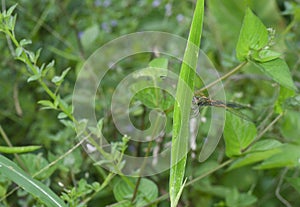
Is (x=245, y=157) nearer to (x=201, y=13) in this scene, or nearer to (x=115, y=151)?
(x=115, y=151)

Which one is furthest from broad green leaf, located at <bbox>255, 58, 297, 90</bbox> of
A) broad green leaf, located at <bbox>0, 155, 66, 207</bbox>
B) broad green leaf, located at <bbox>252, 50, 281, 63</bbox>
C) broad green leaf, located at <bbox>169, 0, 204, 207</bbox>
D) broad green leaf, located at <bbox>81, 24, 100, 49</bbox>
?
broad green leaf, located at <bbox>81, 24, 100, 49</bbox>

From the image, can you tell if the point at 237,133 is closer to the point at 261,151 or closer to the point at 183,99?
the point at 261,151

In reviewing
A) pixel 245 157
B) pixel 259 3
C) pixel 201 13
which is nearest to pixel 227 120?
pixel 245 157

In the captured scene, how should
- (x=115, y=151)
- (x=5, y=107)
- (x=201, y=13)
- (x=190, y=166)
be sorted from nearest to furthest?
(x=201, y=13)
(x=115, y=151)
(x=190, y=166)
(x=5, y=107)

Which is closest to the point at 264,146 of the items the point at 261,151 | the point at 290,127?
the point at 261,151

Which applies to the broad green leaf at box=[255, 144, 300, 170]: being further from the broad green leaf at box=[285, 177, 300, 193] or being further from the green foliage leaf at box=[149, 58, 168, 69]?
the green foliage leaf at box=[149, 58, 168, 69]

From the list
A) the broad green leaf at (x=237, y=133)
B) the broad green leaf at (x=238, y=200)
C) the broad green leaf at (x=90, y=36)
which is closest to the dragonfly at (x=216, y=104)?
the broad green leaf at (x=237, y=133)
